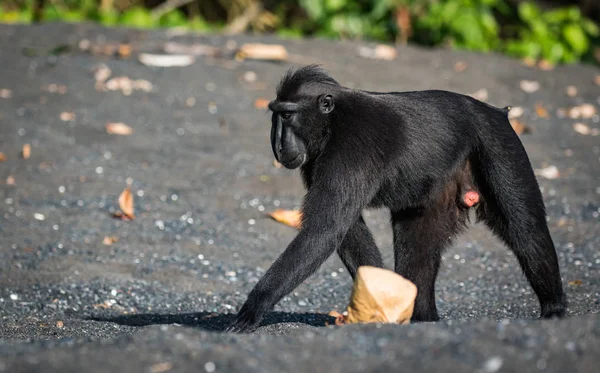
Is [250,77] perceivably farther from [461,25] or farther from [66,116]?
[461,25]

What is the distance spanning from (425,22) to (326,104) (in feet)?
27.6

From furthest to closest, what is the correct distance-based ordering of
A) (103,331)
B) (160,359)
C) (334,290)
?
(334,290) < (103,331) < (160,359)

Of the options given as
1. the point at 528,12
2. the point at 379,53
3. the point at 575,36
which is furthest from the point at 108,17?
the point at 575,36

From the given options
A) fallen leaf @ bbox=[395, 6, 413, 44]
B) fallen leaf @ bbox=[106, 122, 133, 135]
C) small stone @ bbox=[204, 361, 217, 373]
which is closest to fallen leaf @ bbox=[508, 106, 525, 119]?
fallen leaf @ bbox=[395, 6, 413, 44]

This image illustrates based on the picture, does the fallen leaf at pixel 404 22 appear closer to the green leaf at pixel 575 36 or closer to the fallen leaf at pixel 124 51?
the green leaf at pixel 575 36

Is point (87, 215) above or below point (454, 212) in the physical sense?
below

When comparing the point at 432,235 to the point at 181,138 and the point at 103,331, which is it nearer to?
the point at 103,331

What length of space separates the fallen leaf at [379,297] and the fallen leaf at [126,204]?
361 centimetres

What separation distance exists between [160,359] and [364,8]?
34.7 feet

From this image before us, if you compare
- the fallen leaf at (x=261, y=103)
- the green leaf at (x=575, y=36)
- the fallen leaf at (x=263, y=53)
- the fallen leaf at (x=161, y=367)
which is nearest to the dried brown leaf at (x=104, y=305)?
the fallen leaf at (x=161, y=367)

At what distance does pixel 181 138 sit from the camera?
9.50m

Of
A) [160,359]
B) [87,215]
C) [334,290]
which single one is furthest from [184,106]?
[160,359]

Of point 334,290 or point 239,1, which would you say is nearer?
point 334,290

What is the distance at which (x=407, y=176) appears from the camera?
15.7 feet
